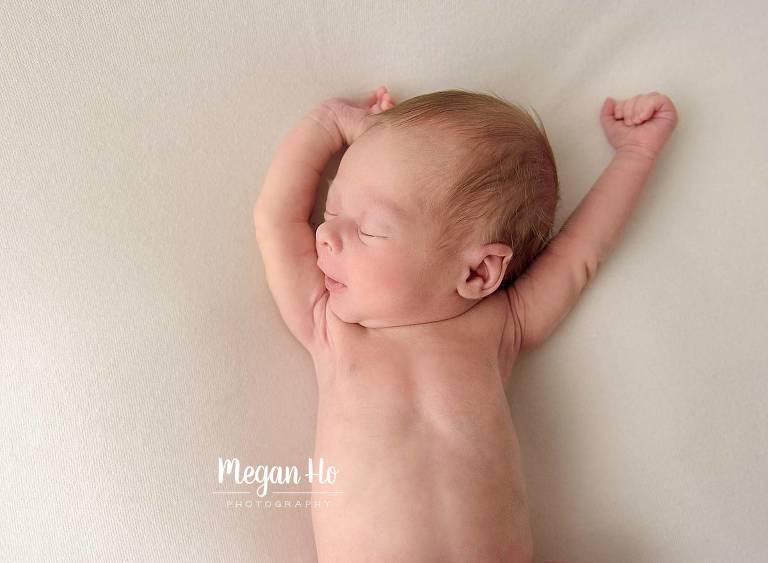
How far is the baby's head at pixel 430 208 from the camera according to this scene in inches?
49.3

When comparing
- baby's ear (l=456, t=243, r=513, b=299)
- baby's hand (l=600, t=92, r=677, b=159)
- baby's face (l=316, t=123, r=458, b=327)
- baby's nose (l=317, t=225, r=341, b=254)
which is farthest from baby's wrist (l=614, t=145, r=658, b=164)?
baby's nose (l=317, t=225, r=341, b=254)

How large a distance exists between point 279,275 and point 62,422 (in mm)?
433

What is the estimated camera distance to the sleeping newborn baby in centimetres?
120

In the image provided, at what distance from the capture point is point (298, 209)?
1.40 m

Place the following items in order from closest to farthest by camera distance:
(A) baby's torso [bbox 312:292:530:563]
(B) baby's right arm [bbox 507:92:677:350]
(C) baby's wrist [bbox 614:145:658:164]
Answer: (A) baby's torso [bbox 312:292:530:563] → (B) baby's right arm [bbox 507:92:677:350] → (C) baby's wrist [bbox 614:145:658:164]

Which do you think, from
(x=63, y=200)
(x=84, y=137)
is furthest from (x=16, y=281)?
(x=84, y=137)

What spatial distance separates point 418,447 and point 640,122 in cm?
84

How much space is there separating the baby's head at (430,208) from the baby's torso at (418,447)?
0.22 ft

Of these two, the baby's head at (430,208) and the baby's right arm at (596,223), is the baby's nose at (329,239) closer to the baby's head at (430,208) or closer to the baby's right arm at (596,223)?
the baby's head at (430,208)

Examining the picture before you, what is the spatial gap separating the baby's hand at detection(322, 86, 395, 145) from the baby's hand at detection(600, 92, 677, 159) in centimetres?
47

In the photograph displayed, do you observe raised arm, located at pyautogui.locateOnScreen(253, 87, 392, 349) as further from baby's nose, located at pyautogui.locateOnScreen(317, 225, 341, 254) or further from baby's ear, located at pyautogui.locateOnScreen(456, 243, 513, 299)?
baby's ear, located at pyautogui.locateOnScreen(456, 243, 513, 299)

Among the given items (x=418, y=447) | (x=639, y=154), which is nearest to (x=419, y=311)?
(x=418, y=447)

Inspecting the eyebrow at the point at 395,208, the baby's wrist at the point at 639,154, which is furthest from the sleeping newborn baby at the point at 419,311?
the baby's wrist at the point at 639,154

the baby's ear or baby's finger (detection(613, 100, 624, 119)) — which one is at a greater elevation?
baby's finger (detection(613, 100, 624, 119))
